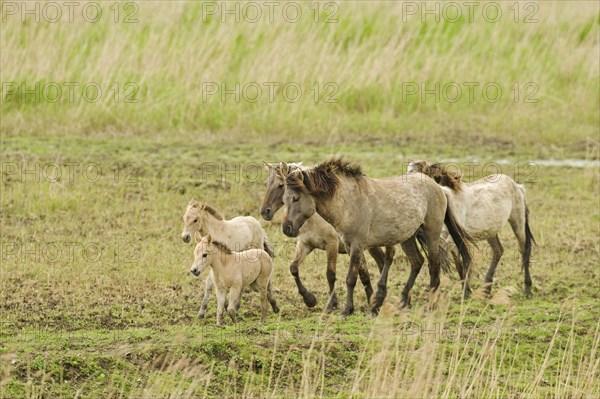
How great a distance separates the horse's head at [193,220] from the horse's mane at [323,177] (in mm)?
1410

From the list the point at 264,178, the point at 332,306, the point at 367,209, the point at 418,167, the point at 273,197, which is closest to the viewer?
the point at 367,209

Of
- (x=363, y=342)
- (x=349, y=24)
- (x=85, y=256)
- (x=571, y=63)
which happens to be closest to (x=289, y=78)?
(x=349, y=24)

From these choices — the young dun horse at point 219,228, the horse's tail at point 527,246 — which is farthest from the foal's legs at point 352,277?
the horse's tail at point 527,246

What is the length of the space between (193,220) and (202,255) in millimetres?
1335

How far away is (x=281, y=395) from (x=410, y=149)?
9657mm

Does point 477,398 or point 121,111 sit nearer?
point 477,398

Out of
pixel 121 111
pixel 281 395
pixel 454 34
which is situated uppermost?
pixel 454 34

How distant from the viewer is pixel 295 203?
32.0 feet

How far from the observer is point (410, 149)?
17328 mm

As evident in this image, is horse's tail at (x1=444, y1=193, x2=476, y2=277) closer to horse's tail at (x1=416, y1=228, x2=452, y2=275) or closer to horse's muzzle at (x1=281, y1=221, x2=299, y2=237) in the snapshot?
horse's tail at (x1=416, y1=228, x2=452, y2=275)

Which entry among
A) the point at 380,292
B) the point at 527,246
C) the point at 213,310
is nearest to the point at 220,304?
the point at 213,310

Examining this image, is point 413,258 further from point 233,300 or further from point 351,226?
point 233,300

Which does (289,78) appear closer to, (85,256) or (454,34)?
(454,34)

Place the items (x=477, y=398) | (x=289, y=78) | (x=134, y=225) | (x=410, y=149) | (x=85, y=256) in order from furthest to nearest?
(x=289, y=78) < (x=410, y=149) < (x=134, y=225) < (x=85, y=256) < (x=477, y=398)
